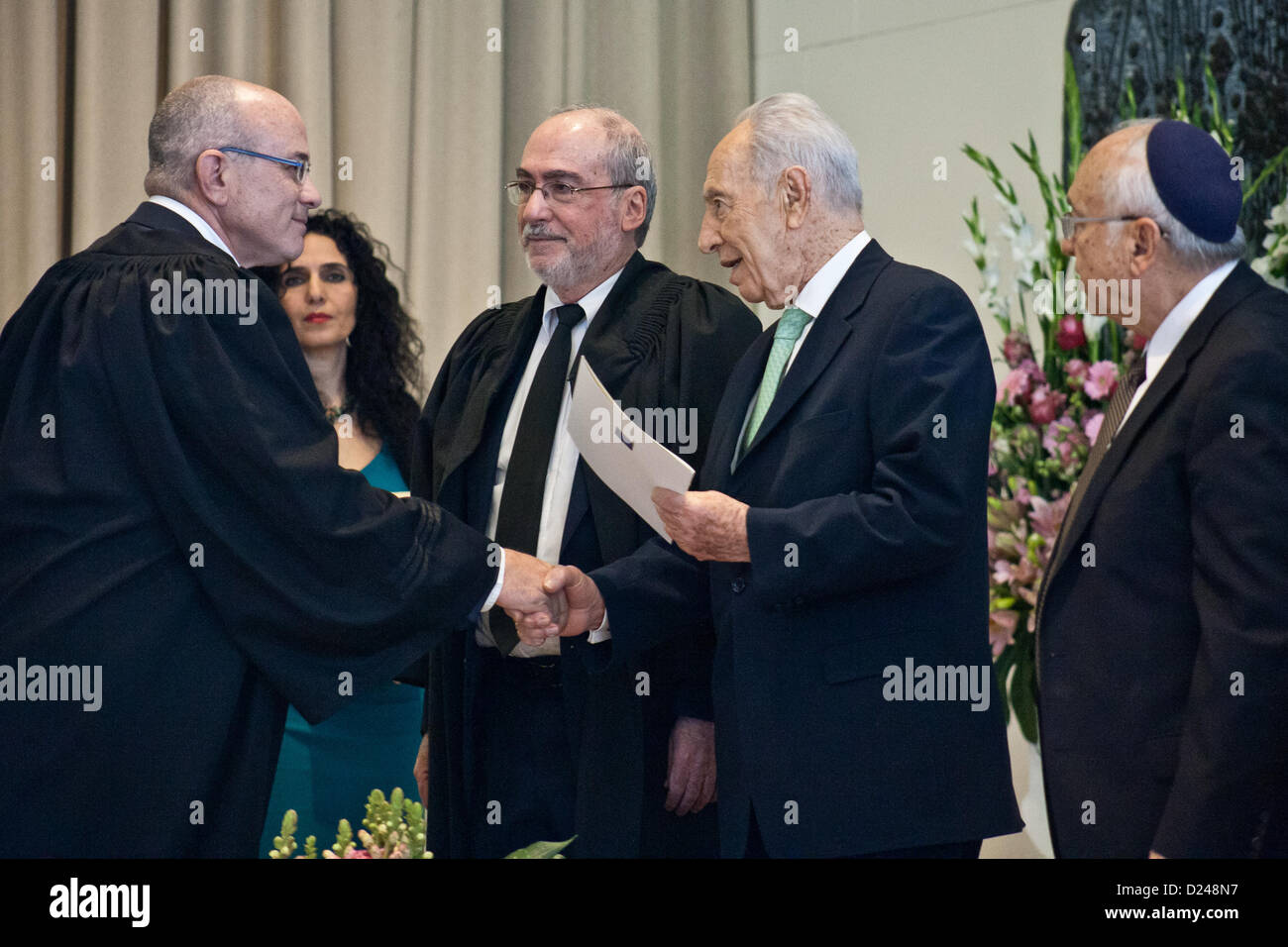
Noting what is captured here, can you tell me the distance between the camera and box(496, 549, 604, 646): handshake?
106 inches

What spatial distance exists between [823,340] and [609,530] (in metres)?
0.67

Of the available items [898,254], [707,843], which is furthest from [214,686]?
[898,254]

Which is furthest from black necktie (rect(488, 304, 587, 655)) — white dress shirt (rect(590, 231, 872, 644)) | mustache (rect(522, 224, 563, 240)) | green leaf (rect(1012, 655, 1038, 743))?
green leaf (rect(1012, 655, 1038, 743))

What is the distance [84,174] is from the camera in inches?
164

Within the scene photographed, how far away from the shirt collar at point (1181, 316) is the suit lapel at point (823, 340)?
49 centimetres

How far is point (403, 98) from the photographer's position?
460cm

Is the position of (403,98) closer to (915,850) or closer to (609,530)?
(609,530)

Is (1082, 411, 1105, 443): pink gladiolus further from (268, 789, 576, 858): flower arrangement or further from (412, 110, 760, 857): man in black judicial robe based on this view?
(268, 789, 576, 858): flower arrangement

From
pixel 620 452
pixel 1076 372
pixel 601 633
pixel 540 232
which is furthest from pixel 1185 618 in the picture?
pixel 540 232

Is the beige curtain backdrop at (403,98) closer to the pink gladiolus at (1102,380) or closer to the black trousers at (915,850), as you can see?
the pink gladiolus at (1102,380)

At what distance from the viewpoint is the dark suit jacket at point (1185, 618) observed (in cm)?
199

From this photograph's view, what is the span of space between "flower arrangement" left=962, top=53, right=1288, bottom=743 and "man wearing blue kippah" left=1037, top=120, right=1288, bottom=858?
80 centimetres
